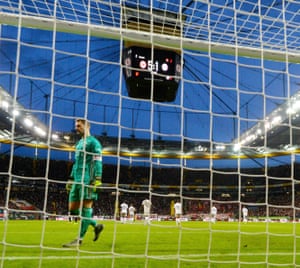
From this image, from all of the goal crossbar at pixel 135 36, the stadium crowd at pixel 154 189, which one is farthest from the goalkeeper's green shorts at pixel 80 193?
the stadium crowd at pixel 154 189

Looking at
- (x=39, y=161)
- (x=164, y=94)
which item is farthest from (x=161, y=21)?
(x=39, y=161)

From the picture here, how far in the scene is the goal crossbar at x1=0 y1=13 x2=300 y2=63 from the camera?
396 centimetres

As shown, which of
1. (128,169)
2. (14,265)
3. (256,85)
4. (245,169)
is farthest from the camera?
(245,169)

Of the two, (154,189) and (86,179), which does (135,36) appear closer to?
(86,179)

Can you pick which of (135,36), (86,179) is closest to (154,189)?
(86,179)

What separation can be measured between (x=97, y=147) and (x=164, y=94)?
1901mm

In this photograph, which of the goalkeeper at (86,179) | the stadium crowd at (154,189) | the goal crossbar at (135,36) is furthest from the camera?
the stadium crowd at (154,189)

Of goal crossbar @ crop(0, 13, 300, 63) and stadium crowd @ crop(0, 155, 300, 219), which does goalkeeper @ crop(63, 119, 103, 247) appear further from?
stadium crowd @ crop(0, 155, 300, 219)

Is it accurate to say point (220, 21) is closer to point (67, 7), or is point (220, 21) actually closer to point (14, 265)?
point (67, 7)

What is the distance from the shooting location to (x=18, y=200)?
82.0ft

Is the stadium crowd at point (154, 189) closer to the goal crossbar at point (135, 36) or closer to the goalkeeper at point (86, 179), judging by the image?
the goalkeeper at point (86, 179)

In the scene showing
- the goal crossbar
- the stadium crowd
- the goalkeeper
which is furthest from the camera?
the stadium crowd

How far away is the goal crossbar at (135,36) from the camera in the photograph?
13.0ft

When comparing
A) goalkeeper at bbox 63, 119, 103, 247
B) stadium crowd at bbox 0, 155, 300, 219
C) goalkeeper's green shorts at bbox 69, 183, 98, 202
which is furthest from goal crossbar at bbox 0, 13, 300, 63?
stadium crowd at bbox 0, 155, 300, 219
